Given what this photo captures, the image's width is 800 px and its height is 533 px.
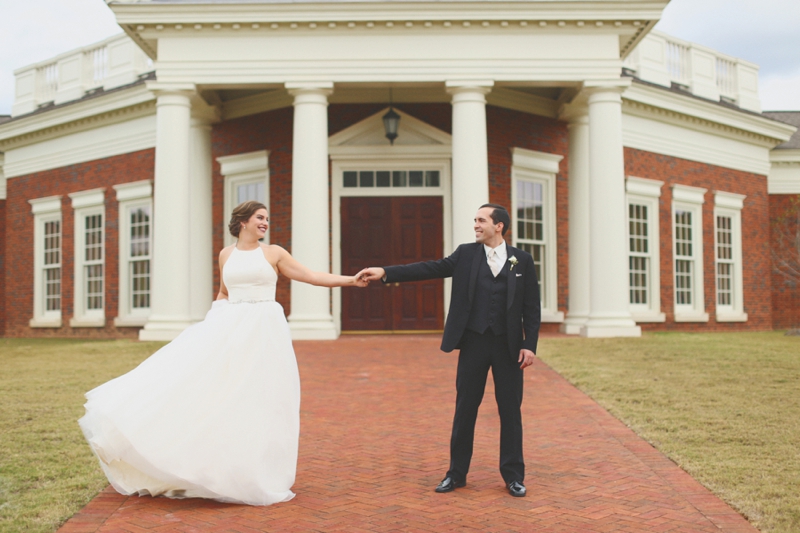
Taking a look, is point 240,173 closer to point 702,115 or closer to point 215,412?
point 702,115

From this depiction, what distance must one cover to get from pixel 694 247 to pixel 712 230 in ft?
2.70

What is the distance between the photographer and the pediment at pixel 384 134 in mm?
17828

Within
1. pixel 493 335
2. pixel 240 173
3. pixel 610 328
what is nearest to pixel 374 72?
pixel 240 173

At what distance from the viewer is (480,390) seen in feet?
18.1

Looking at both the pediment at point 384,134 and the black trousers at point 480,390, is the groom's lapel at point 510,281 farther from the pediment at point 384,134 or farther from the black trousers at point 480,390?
the pediment at point 384,134

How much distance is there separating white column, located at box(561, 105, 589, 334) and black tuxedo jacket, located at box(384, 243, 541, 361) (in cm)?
1230

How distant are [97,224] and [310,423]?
15.6 metres

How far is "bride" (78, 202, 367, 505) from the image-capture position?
5.07 meters

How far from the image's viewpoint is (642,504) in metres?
5.11

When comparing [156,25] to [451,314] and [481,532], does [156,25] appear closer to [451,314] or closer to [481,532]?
[451,314]

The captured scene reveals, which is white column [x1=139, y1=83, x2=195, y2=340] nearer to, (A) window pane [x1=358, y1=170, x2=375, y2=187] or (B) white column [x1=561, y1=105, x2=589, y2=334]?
(A) window pane [x1=358, y1=170, x2=375, y2=187]

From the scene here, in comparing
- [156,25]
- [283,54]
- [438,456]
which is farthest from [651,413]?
[156,25]

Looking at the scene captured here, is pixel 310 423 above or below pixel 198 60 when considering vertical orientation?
below

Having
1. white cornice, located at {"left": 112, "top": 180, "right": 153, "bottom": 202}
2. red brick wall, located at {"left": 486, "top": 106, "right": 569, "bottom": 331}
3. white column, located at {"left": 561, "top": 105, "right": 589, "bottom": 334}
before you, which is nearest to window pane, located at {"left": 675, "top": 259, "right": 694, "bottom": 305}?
red brick wall, located at {"left": 486, "top": 106, "right": 569, "bottom": 331}
